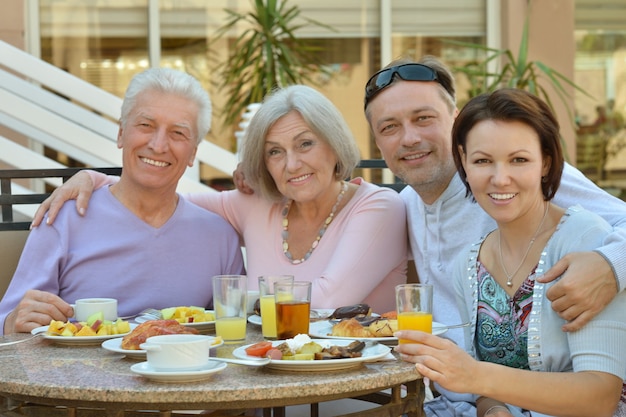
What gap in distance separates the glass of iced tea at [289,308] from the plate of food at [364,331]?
0.06 meters

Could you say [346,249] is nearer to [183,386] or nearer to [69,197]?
[69,197]

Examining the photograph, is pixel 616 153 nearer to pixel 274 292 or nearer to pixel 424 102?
pixel 424 102

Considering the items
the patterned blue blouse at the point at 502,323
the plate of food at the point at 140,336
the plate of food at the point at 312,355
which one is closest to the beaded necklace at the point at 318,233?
the patterned blue blouse at the point at 502,323

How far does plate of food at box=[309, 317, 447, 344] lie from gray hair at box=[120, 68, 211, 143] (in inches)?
41.7

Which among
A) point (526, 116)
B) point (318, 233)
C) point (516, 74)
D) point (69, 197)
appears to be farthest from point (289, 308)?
point (516, 74)

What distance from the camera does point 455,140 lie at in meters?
2.33

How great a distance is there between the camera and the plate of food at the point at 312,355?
179 centimetres

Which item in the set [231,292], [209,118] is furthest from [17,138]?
[231,292]

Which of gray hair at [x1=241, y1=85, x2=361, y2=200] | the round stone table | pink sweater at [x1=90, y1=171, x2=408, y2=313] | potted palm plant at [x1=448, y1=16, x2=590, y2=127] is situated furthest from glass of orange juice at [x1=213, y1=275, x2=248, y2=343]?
potted palm plant at [x1=448, y1=16, x2=590, y2=127]

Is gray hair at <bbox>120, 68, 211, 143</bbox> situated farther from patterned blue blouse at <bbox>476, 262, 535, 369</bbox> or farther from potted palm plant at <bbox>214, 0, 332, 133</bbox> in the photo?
potted palm plant at <bbox>214, 0, 332, 133</bbox>

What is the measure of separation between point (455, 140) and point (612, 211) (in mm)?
516

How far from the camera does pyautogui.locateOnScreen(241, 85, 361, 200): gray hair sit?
284 cm

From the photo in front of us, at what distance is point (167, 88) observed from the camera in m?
2.86

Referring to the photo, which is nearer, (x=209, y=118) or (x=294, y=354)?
(x=294, y=354)
